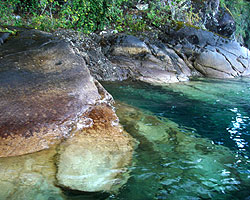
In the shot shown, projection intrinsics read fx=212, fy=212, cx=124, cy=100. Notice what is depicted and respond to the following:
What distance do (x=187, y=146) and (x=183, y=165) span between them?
1.98 ft

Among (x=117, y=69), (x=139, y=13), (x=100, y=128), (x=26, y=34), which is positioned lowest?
(x=117, y=69)

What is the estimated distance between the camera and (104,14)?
35.7ft

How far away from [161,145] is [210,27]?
1491 cm

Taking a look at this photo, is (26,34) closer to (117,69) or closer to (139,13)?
(117,69)

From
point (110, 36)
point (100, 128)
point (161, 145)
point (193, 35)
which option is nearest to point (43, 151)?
point (100, 128)

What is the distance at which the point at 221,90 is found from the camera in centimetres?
782

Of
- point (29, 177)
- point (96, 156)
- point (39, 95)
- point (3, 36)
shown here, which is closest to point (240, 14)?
point (3, 36)

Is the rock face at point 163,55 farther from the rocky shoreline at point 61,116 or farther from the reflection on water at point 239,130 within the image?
the reflection on water at point 239,130

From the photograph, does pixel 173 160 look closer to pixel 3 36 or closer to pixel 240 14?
pixel 3 36

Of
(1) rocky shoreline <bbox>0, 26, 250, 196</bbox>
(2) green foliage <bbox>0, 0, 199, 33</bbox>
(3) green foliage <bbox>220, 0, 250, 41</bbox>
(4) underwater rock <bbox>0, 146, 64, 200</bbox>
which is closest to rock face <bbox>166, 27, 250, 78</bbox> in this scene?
(2) green foliage <bbox>0, 0, 199, 33</bbox>

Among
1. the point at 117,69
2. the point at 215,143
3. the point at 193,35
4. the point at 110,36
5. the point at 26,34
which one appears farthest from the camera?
the point at 193,35

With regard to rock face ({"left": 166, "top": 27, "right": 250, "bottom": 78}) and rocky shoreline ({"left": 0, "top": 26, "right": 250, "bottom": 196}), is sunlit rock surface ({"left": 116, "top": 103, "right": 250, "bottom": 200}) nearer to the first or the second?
rocky shoreline ({"left": 0, "top": 26, "right": 250, "bottom": 196})

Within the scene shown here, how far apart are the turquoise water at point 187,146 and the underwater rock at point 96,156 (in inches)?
7.1

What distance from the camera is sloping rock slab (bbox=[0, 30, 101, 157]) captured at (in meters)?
2.92
